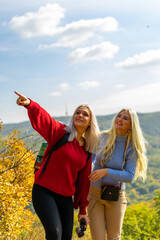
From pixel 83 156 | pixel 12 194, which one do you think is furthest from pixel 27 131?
pixel 83 156

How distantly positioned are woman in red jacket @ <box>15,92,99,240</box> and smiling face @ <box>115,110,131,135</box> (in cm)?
67

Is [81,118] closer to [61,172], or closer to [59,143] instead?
[59,143]

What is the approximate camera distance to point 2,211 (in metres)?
6.66

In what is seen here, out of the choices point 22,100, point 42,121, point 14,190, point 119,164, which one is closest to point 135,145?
→ point 119,164

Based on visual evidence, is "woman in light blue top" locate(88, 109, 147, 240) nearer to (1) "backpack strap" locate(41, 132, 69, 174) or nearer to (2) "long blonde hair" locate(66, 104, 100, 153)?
(2) "long blonde hair" locate(66, 104, 100, 153)

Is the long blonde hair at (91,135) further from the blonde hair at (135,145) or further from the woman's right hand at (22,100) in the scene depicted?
the woman's right hand at (22,100)

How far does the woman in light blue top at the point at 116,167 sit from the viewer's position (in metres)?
3.66

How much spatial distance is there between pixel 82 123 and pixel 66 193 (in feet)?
2.79

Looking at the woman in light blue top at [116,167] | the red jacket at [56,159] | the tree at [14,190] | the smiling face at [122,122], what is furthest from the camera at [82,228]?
the tree at [14,190]

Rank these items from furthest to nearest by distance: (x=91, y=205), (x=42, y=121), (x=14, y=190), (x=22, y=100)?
(x=14, y=190), (x=91, y=205), (x=42, y=121), (x=22, y=100)

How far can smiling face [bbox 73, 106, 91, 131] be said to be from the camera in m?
3.27

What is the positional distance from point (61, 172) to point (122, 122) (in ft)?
4.57

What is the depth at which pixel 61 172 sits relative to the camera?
9.52 feet

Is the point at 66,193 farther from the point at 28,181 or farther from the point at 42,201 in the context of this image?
the point at 28,181
